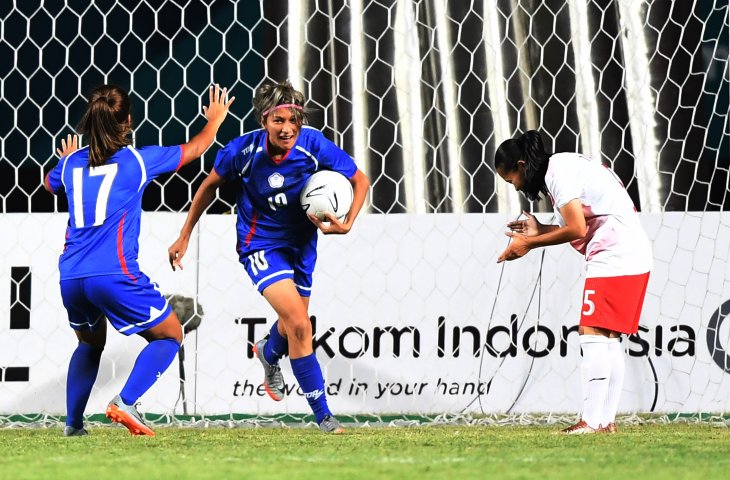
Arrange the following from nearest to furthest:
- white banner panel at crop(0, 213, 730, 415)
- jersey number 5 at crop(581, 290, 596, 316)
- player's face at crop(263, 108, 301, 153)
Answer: jersey number 5 at crop(581, 290, 596, 316) < player's face at crop(263, 108, 301, 153) < white banner panel at crop(0, 213, 730, 415)

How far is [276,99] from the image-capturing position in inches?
181

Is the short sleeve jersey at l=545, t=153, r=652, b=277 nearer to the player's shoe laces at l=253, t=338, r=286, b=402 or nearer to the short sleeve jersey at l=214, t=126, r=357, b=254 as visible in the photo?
the short sleeve jersey at l=214, t=126, r=357, b=254

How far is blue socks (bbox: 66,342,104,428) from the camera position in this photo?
461cm

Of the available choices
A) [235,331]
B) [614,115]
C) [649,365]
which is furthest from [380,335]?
[614,115]

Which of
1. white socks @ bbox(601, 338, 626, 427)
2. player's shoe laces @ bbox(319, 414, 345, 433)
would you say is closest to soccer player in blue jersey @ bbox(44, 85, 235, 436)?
player's shoe laces @ bbox(319, 414, 345, 433)

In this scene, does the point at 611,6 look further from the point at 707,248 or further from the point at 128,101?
the point at 128,101

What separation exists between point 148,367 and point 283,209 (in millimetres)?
833

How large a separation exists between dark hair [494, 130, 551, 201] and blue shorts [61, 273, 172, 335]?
137 centimetres

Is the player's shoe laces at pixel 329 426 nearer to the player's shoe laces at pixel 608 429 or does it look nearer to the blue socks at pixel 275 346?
the blue socks at pixel 275 346

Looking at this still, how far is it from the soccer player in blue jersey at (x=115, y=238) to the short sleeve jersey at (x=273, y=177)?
222mm

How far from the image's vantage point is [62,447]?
3918 millimetres

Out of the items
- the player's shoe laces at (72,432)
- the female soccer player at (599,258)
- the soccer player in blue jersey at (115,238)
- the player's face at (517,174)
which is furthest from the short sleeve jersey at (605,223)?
the player's shoe laces at (72,432)

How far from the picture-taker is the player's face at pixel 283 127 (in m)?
4.58

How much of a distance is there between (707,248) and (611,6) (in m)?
1.31
